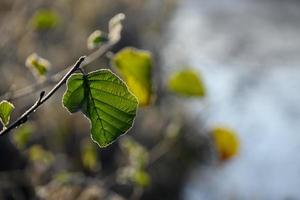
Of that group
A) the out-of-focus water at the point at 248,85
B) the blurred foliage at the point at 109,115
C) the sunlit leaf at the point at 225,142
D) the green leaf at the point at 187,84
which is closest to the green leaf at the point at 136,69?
the blurred foliage at the point at 109,115

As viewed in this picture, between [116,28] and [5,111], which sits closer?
[5,111]

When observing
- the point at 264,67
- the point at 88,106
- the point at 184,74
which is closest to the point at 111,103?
the point at 88,106

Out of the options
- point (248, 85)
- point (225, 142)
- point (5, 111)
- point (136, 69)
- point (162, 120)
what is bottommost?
point (248, 85)

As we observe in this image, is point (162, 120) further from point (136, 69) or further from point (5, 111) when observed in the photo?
point (5, 111)

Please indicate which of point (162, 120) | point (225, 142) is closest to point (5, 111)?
point (225, 142)

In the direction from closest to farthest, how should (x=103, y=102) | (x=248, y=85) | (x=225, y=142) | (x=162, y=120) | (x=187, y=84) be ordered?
1. (x=103, y=102)
2. (x=187, y=84)
3. (x=225, y=142)
4. (x=162, y=120)
5. (x=248, y=85)

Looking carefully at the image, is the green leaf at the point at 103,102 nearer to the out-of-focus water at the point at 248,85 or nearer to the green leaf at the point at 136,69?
the green leaf at the point at 136,69

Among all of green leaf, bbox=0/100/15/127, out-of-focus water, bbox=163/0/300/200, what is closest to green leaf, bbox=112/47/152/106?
green leaf, bbox=0/100/15/127

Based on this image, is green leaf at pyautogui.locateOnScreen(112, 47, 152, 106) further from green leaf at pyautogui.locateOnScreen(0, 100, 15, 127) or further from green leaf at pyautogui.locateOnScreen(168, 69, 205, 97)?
green leaf at pyautogui.locateOnScreen(0, 100, 15, 127)
